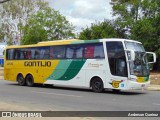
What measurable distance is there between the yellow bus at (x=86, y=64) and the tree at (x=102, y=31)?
1888 cm

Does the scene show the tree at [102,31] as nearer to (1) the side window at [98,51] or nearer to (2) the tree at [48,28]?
(2) the tree at [48,28]

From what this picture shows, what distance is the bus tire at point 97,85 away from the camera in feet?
72.1

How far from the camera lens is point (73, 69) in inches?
929

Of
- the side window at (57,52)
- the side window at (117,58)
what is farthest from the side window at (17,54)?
the side window at (117,58)

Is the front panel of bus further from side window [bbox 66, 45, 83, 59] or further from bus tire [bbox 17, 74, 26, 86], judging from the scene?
bus tire [bbox 17, 74, 26, 86]

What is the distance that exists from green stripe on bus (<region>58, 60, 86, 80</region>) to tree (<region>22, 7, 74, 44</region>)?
2757cm

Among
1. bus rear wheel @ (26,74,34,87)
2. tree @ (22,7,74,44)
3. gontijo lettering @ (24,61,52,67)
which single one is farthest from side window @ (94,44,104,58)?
tree @ (22,7,74,44)

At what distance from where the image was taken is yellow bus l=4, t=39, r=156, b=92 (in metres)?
20.9

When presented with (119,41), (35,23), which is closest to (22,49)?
(119,41)

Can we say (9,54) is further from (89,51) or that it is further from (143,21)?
(143,21)

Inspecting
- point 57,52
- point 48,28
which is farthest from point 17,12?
point 57,52

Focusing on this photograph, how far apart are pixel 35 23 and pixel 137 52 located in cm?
3314

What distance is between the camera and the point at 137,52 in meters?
21.2

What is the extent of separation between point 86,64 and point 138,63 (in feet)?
10.9
